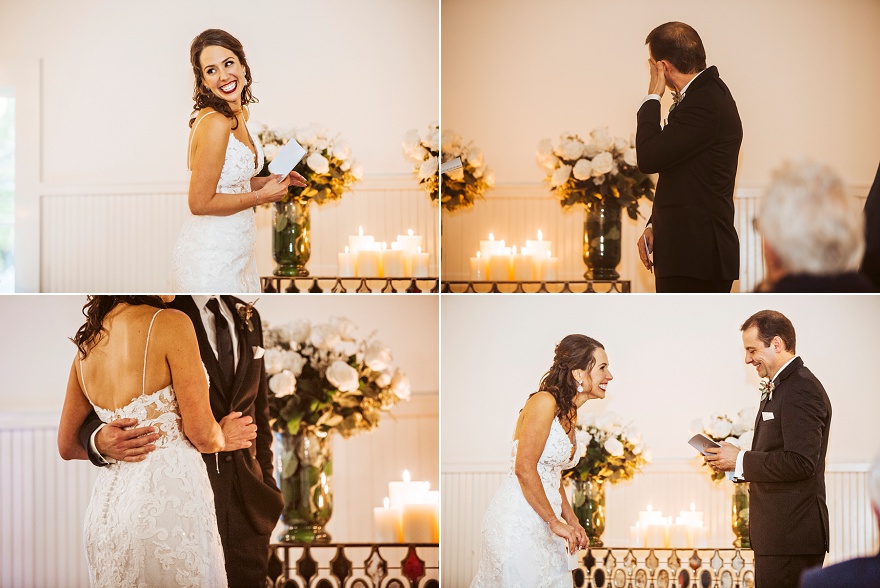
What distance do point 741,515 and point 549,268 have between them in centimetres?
79

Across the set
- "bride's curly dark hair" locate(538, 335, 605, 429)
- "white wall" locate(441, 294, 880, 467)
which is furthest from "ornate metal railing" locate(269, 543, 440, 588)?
"bride's curly dark hair" locate(538, 335, 605, 429)

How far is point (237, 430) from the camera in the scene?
2.39m

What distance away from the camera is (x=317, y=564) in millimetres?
2406

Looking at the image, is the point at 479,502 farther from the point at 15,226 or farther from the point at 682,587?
the point at 15,226

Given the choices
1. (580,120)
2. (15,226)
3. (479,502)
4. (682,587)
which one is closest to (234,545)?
(479,502)

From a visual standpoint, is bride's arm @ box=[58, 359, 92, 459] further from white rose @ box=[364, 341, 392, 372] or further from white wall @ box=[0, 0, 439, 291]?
white rose @ box=[364, 341, 392, 372]

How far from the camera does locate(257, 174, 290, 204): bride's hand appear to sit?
7.74ft

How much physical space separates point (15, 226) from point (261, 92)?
2.37 ft

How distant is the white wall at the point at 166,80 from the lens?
92.9 inches

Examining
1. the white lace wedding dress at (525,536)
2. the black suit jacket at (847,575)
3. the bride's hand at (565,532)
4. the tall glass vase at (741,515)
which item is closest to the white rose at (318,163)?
the white lace wedding dress at (525,536)

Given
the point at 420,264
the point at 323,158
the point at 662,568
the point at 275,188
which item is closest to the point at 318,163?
the point at 323,158

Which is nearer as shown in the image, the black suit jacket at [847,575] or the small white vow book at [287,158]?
the black suit jacket at [847,575]

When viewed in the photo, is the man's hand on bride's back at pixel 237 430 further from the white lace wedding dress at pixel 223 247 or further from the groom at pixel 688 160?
the groom at pixel 688 160

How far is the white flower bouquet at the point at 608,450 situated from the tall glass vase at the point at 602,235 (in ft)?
1.29
